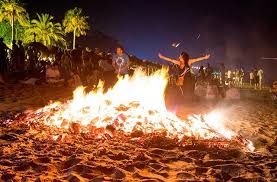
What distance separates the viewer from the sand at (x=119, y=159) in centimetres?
398

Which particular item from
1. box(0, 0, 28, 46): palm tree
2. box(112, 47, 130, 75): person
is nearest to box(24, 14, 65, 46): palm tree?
box(0, 0, 28, 46): palm tree

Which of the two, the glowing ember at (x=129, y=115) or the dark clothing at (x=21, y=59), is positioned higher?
the dark clothing at (x=21, y=59)

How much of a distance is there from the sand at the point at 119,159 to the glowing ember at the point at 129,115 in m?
0.45

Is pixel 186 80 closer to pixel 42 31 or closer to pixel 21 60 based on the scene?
pixel 21 60

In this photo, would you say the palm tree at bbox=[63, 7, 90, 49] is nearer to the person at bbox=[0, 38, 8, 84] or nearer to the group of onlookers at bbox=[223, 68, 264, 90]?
the group of onlookers at bbox=[223, 68, 264, 90]

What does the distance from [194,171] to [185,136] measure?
1.71 m

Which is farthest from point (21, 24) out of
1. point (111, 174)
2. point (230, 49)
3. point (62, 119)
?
point (111, 174)

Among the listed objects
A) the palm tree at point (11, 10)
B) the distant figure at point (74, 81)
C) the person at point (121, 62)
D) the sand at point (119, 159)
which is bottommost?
the sand at point (119, 159)

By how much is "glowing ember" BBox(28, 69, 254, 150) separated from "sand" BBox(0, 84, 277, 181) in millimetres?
450

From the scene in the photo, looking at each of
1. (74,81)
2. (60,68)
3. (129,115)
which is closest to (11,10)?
(60,68)

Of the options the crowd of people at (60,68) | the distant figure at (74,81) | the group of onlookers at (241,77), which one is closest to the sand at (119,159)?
the crowd of people at (60,68)

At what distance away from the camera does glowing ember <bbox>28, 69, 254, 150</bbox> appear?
6.27 m

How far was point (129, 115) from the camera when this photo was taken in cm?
673

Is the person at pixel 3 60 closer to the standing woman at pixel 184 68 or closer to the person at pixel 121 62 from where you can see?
the person at pixel 121 62
